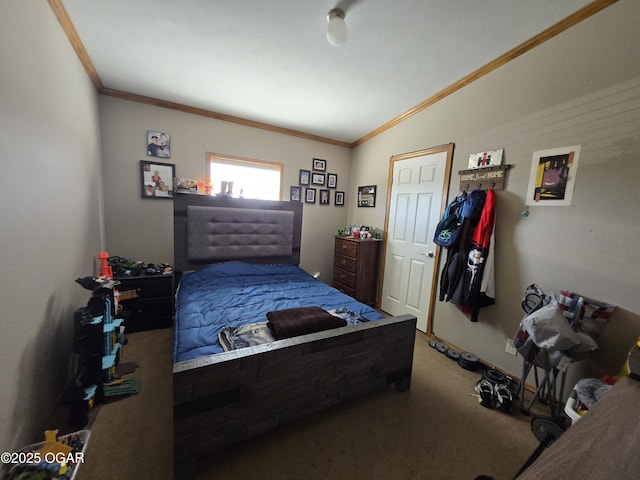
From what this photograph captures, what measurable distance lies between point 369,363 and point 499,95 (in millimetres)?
2482

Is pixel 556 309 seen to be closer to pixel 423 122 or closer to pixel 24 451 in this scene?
pixel 423 122

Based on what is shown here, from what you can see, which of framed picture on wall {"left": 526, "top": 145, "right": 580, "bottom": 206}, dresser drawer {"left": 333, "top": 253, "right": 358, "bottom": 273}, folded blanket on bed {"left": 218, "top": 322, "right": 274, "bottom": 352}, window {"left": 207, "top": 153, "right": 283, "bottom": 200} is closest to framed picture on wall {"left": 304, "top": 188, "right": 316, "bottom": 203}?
window {"left": 207, "top": 153, "right": 283, "bottom": 200}

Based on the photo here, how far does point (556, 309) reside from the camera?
4.82 feet

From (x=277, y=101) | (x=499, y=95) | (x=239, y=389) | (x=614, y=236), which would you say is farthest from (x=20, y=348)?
(x=499, y=95)

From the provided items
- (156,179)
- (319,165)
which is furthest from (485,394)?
(156,179)

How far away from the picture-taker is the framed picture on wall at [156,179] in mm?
2836

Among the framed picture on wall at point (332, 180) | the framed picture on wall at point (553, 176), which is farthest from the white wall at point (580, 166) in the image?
the framed picture on wall at point (332, 180)

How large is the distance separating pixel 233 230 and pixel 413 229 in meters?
2.27

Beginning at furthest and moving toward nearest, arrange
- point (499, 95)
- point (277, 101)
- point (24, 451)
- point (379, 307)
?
point (379, 307) → point (277, 101) → point (499, 95) → point (24, 451)

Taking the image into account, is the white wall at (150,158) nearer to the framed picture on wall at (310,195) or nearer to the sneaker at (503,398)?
the framed picture on wall at (310,195)

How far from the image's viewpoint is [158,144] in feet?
9.39

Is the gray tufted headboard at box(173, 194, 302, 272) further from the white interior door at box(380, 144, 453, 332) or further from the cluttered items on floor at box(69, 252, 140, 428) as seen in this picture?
the white interior door at box(380, 144, 453, 332)

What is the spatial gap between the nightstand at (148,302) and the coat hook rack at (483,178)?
3252 mm

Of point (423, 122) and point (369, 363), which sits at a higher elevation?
point (423, 122)
